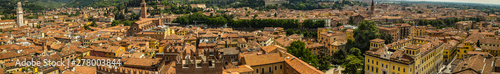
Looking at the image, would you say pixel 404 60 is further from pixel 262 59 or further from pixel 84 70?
pixel 84 70

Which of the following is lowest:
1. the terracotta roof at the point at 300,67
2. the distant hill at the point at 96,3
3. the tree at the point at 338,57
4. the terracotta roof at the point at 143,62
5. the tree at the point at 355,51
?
the tree at the point at 338,57

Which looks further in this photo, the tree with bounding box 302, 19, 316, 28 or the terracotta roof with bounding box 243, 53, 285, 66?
the tree with bounding box 302, 19, 316, 28

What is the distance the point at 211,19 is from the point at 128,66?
4235 cm

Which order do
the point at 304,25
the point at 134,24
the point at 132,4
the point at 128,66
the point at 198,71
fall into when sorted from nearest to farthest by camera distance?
the point at 198,71 < the point at 128,66 < the point at 134,24 < the point at 304,25 < the point at 132,4

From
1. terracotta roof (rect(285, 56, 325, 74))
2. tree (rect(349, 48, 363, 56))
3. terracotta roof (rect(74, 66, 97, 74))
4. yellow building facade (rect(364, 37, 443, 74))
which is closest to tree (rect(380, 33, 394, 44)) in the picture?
tree (rect(349, 48, 363, 56))

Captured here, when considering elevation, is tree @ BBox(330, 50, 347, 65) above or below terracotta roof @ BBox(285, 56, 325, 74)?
below

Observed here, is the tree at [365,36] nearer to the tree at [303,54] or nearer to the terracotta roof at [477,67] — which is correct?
the tree at [303,54]

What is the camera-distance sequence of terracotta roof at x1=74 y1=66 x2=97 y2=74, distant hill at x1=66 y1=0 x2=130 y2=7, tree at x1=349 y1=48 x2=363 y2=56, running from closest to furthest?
terracotta roof at x1=74 y1=66 x2=97 y2=74
tree at x1=349 y1=48 x2=363 y2=56
distant hill at x1=66 y1=0 x2=130 y2=7

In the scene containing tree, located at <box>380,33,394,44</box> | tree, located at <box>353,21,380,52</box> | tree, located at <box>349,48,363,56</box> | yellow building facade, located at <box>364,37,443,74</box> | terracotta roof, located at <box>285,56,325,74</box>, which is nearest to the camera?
terracotta roof, located at <box>285,56,325,74</box>

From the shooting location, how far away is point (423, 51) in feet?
90.8

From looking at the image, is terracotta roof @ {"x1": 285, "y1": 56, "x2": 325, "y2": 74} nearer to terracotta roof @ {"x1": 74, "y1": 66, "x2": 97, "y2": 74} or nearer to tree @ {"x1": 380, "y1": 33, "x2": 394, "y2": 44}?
terracotta roof @ {"x1": 74, "y1": 66, "x2": 97, "y2": 74}

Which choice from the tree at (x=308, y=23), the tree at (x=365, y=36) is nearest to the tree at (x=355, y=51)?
the tree at (x=365, y=36)

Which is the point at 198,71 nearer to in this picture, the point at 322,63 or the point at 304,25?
the point at 322,63

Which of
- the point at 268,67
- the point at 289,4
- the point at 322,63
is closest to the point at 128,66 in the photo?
the point at 268,67
